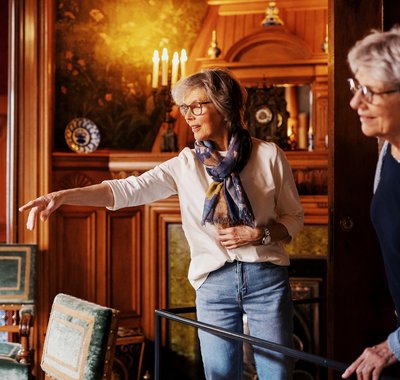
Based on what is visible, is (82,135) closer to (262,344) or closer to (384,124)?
(262,344)

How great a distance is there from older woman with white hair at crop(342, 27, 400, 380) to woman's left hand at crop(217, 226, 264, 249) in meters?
0.57

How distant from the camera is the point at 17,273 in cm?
436

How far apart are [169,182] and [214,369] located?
0.61 m

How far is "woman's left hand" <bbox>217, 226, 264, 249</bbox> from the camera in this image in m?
2.30

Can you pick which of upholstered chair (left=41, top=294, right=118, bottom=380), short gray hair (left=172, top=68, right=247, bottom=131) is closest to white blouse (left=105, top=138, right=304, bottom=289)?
short gray hair (left=172, top=68, right=247, bottom=131)

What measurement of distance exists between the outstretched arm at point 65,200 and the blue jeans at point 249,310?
1.43ft

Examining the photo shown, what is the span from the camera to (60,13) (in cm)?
479

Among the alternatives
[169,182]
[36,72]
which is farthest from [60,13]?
[169,182]

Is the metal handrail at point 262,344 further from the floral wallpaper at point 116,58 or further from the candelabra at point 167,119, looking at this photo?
the floral wallpaper at point 116,58

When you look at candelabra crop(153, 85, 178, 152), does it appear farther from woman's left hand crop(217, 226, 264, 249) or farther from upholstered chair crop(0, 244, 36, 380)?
woman's left hand crop(217, 226, 264, 249)

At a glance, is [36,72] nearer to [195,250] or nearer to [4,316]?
[4,316]

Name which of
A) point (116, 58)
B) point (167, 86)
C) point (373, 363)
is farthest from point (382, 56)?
point (116, 58)

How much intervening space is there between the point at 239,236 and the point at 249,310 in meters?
0.23

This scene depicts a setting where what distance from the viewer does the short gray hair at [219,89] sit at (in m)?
2.35
